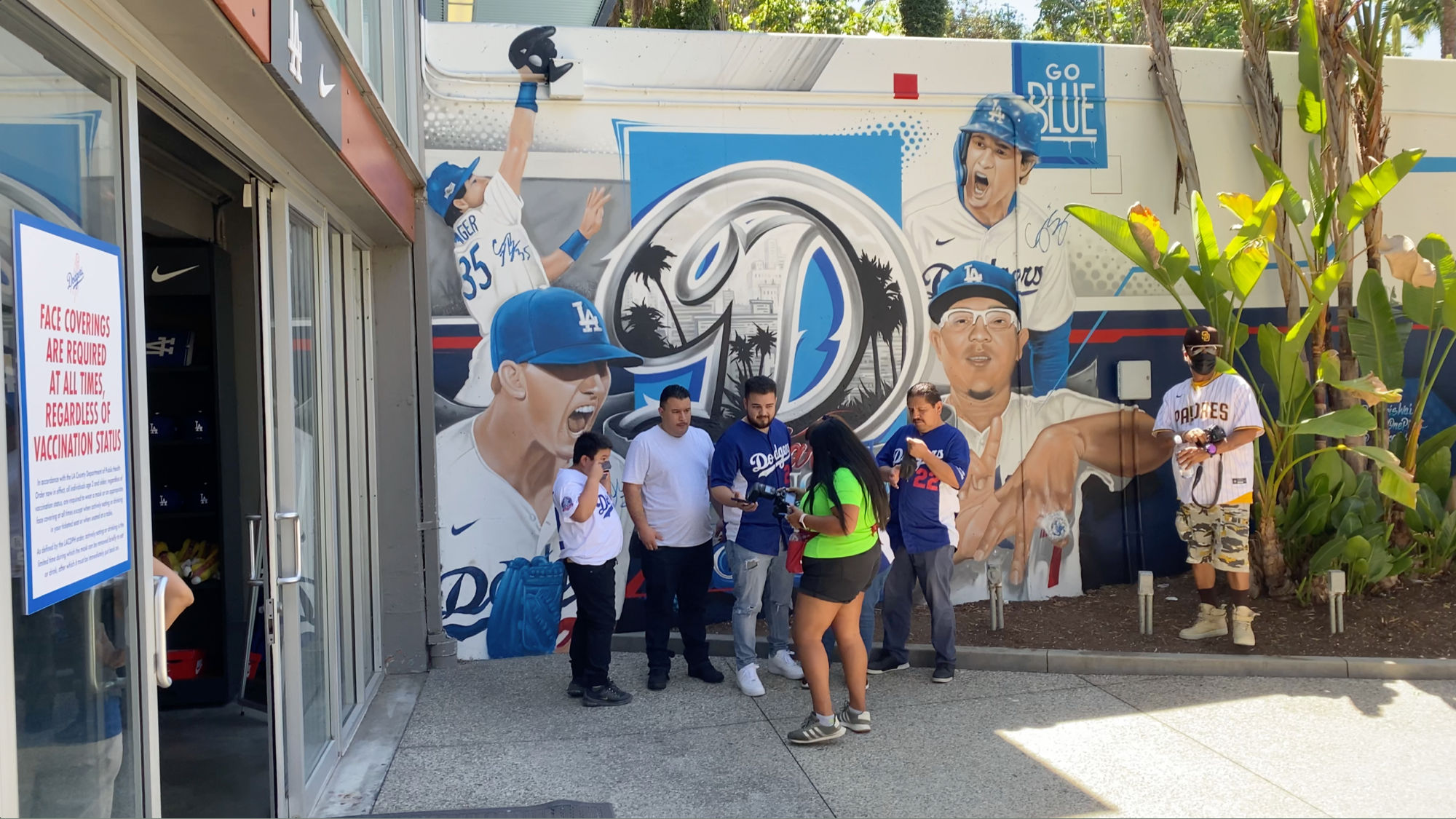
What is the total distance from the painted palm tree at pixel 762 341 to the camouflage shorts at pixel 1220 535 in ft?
10.0

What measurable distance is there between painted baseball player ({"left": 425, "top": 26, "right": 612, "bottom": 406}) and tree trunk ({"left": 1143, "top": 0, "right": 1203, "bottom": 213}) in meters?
4.50

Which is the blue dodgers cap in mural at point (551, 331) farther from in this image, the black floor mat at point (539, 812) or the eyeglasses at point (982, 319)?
the black floor mat at point (539, 812)

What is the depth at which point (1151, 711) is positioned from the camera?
19.4 feet

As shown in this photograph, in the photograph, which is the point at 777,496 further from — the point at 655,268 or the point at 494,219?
the point at 494,219

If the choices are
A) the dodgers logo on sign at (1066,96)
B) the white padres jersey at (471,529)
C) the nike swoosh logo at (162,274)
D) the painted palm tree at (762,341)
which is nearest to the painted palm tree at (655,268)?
the painted palm tree at (762,341)

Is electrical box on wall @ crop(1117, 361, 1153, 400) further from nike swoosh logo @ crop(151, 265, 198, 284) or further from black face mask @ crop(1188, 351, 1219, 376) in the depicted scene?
nike swoosh logo @ crop(151, 265, 198, 284)

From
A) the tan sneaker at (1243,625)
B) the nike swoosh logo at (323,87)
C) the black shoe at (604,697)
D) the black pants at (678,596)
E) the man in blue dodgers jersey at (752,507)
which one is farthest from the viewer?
the tan sneaker at (1243,625)

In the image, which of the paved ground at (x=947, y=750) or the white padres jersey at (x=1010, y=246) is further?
the white padres jersey at (x=1010, y=246)

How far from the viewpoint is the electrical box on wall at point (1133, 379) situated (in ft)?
27.4

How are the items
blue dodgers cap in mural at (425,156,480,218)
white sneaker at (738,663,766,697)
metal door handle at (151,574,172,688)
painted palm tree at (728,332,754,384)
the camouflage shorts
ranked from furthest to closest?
painted palm tree at (728,332,754,384)
blue dodgers cap in mural at (425,156,480,218)
the camouflage shorts
white sneaker at (738,663,766,697)
metal door handle at (151,574,172,688)

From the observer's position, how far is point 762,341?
7855 mm

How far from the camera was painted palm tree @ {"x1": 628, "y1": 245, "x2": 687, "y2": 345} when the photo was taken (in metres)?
7.64

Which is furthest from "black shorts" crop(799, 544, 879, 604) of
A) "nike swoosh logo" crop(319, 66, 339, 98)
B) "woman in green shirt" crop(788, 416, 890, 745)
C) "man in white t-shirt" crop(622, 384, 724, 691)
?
"nike swoosh logo" crop(319, 66, 339, 98)
